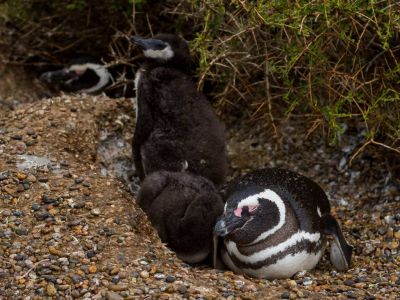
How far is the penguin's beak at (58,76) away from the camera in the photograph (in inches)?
204

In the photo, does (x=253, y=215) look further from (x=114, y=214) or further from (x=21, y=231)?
(x=21, y=231)

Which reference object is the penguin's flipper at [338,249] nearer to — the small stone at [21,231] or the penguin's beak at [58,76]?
the small stone at [21,231]

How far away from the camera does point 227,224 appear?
336cm

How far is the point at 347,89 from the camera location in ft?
12.4

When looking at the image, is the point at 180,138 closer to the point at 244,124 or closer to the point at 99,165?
the point at 99,165

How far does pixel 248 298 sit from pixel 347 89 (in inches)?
50.4

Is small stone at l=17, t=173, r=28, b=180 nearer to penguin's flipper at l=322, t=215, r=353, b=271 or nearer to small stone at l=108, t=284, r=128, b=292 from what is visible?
small stone at l=108, t=284, r=128, b=292

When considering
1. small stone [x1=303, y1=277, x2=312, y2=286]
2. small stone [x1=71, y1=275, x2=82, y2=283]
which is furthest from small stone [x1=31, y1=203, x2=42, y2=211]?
small stone [x1=303, y1=277, x2=312, y2=286]

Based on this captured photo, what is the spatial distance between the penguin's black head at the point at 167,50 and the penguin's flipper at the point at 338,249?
1237mm

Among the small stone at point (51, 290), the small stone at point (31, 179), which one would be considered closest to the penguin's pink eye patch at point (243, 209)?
the small stone at point (51, 290)

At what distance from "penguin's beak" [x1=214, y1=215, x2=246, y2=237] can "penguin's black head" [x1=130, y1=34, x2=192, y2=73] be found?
3.79 ft

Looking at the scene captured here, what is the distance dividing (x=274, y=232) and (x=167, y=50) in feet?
4.24

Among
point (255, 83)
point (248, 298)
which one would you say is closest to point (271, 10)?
point (255, 83)

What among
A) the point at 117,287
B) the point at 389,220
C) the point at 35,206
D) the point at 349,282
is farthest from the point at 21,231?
the point at 389,220
